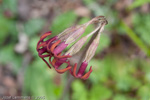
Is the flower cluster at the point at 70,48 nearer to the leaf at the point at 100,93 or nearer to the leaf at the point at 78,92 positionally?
the leaf at the point at 78,92

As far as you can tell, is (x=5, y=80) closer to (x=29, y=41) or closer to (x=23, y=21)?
(x=29, y=41)

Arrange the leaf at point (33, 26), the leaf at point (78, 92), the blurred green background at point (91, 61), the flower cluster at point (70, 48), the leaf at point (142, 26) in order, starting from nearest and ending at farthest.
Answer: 1. the flower cluster at point (70, 48)
2. the leaf at point (78, 92)
3. the blurred green background at point (91, 61)
4. the leaf at point (142, 26)
5. the leaf at point (33, 26)

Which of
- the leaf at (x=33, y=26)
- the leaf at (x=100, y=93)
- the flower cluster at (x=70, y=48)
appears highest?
the leaf at (x=33, y=26)

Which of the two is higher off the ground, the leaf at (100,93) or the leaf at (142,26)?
the leaf at (142,26)

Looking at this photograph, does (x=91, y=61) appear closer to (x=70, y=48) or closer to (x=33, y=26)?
(x=33, y=26)

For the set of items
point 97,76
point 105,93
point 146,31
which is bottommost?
point 105,93

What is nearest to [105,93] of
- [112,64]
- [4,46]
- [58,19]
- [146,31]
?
[112,64]

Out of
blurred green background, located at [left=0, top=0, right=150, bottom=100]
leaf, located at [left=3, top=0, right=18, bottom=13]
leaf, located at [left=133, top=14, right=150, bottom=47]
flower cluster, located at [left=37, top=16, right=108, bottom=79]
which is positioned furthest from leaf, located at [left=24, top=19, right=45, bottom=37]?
flower cluster, located at [left=37, top=16, right=108, bottom=79]

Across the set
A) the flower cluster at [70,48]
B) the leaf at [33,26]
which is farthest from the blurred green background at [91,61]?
the flower cluster at [70,48]
